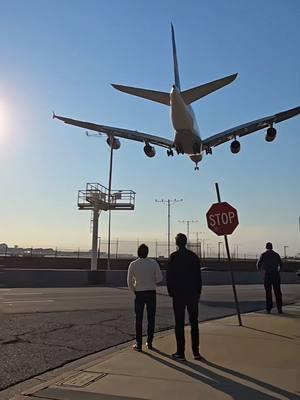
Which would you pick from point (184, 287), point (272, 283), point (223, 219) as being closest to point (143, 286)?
point (184, 287)

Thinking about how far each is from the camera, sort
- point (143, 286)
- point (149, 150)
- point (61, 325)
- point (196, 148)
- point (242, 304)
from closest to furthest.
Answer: point (143, 286), point (61, 325), point (242, 304), point (196, 148), point (149, 150)

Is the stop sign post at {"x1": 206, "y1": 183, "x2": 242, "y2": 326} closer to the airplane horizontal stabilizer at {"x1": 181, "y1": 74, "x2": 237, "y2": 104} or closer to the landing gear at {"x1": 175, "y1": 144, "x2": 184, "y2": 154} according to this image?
the airplane horizontal stabilizer at {"x1": 181, "y1": 74, "x2": 237, "y2": 104}

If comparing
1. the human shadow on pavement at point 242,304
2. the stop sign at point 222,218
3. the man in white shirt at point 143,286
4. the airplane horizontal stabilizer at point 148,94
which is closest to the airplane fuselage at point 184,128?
the airplane horizontal stabilizer at point 148,94

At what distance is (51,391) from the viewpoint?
20.8ft

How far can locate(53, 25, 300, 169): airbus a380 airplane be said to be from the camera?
25609 mm

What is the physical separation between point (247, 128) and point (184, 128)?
19.3 ft

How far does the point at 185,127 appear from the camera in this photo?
89.2 feet

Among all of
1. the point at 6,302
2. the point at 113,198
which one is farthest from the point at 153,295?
the point at 113,198

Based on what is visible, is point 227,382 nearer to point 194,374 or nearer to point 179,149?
point 194,374

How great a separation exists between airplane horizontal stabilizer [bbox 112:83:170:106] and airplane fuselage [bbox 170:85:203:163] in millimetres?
1181

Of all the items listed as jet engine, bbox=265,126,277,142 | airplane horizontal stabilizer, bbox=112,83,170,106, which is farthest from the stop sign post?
jet engine, bbox=265,126,277,142

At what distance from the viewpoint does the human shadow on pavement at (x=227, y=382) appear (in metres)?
5.98

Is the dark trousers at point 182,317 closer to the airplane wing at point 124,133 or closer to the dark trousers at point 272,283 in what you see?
the dark trousers at point 272,283

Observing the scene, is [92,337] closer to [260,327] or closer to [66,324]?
[66,324]
